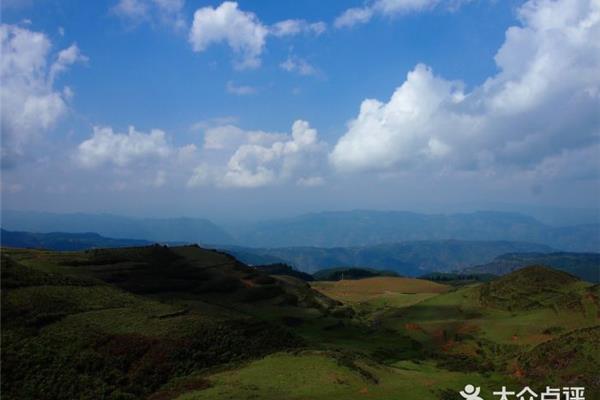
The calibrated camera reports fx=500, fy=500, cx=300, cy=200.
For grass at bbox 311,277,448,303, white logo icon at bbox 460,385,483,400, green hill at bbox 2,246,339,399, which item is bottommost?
grass at bbox 311,277,448,303

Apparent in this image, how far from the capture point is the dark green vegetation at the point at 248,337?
122 feet

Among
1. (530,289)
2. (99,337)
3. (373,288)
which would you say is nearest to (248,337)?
(99,337)

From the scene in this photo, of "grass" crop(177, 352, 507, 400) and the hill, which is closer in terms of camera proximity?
"grass" crop(177, 352, 507, 400)

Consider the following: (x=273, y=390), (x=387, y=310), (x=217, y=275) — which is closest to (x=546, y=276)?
(x=387, y=310)

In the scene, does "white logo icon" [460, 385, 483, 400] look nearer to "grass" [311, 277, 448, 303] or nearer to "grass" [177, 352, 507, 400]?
"grass" [177, 352, 507, 400]

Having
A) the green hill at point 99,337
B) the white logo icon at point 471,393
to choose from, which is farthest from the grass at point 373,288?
the white logo icon at point 471,393

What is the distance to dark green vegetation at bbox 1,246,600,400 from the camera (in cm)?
3716

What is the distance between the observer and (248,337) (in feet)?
161

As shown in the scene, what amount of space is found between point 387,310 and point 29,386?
73.9 metres

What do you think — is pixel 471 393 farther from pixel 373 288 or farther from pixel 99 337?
pixel 373 288

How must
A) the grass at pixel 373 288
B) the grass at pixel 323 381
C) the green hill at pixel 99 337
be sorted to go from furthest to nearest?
1. the grass at pixel 373 288
2. the grass at pixel 323 381
3. the green hill at pixel 99 337

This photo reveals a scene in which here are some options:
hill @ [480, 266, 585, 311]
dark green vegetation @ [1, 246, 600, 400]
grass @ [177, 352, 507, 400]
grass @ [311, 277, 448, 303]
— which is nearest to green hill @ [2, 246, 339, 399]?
dark green vegetation @ [1, 246, 600, 400]

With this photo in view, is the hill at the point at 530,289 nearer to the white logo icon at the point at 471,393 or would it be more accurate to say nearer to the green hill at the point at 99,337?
the white logo icon at the point at 471,393

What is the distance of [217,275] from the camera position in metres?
84.6
